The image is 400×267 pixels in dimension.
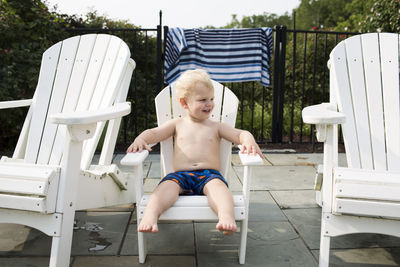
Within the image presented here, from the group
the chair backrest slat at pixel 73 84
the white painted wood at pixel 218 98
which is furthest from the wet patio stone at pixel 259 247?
the chair backrest slat at pixel 73 84

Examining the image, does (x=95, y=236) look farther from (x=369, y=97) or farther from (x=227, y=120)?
(x=369, y=97)

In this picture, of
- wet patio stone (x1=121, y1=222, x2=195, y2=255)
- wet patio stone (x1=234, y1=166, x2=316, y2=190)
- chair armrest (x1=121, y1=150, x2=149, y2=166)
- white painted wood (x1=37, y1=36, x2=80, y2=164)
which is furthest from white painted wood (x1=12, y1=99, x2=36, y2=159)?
wet patio stone (x1=234, y1=166, x2=316, y2=190)

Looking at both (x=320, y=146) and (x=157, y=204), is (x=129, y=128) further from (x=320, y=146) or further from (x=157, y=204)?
(x=157, y=204)

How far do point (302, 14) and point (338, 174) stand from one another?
4822cm

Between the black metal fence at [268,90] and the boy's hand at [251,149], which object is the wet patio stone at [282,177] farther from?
the boy's hand at [251,149]

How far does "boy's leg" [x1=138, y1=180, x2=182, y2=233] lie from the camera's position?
1602mm

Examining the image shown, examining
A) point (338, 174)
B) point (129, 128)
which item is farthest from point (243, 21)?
point (338, 174)

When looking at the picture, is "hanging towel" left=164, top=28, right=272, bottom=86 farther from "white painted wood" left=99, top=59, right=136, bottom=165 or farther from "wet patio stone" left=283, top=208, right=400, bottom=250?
"wet patio stone" left=283, top=208, right=400, bottom=250

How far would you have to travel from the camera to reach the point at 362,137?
2.30 metres

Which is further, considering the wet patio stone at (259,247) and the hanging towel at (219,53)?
the hanging towel at (219,53)

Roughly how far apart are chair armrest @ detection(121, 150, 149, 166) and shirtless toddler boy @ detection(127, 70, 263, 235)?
6 cm

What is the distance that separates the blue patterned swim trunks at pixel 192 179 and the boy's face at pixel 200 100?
337mm

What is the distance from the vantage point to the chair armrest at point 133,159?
168 centimetres

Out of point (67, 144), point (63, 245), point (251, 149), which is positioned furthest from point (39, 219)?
point (251, 149)
